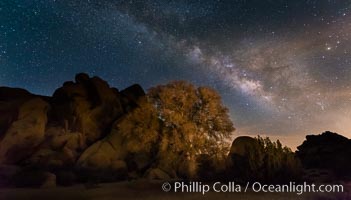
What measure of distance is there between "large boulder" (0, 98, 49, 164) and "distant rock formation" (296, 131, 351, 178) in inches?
1318

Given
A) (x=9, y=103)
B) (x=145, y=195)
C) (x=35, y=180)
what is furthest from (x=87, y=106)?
(x=145, y=195)

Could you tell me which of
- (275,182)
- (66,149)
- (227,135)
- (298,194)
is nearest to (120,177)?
(66,149)

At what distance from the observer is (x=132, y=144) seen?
35125 mm

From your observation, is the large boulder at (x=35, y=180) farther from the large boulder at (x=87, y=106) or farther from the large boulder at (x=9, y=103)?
the large boulder at (x=87, y=106)

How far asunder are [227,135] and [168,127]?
5.40 m

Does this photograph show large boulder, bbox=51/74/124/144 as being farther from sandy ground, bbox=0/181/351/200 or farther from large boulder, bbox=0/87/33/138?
sandy ground, bbox=0/181/351/200

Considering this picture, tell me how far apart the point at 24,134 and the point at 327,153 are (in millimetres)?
37675

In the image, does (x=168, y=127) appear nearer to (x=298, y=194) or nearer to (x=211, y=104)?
(x=211, y=104)

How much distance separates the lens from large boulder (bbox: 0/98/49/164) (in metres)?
33.9

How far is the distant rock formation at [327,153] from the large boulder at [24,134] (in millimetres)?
33484

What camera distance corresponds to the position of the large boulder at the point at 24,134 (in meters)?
33.9

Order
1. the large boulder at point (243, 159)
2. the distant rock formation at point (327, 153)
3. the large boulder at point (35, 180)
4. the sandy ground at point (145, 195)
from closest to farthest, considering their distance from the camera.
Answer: the sandy ground at point (145, 195), the large boulder at point (35, 180), the large boulder at point (243, 159), the distant rock formation at point (327, 153)

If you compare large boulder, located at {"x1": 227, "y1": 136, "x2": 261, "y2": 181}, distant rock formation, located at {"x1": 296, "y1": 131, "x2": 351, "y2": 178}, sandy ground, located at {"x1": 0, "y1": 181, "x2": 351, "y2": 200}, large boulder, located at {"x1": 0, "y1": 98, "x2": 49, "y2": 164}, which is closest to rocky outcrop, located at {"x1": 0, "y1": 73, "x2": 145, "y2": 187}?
large boulder, located at {"x1": 0, "y1": 98, "x2": 49, "y2": 164}

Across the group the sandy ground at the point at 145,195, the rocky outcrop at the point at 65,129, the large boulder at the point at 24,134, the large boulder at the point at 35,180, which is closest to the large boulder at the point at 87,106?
the rocky outcrop at the point at 65,129
